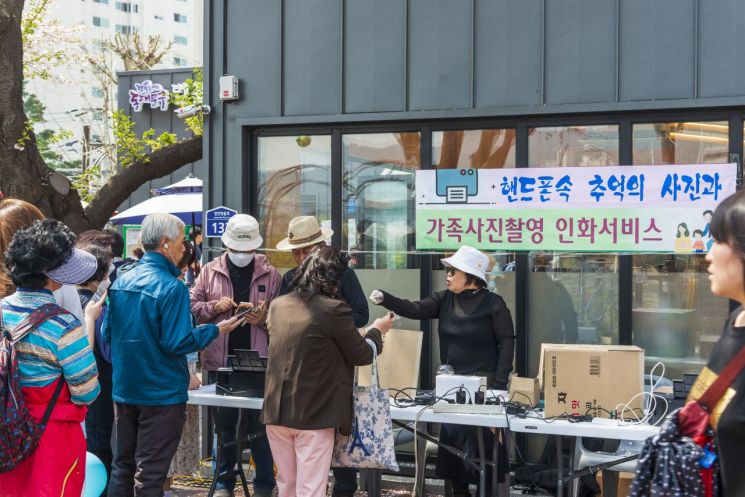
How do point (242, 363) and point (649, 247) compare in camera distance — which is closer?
point (242, 363)

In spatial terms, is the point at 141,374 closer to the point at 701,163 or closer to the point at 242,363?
the point at 242,363

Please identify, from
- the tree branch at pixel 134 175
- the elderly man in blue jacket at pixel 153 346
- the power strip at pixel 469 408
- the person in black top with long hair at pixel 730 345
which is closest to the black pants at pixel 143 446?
the elderly man in blue jacket at pixel 153 346

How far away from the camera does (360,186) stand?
6.72 meters

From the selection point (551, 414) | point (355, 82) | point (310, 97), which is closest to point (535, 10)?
point (355, 82)

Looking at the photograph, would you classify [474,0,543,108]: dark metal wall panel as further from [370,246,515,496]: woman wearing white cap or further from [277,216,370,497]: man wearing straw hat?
[277,216,370,497]: man wearing straw hat

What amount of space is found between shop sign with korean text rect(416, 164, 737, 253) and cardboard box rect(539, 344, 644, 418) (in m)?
1.34

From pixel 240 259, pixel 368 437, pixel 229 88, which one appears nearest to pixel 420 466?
pixel 368 437

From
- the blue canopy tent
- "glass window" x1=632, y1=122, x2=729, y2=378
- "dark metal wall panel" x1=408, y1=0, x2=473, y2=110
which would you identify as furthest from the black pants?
the blue canopy tent

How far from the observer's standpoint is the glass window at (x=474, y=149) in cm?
632

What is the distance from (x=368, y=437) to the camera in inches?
184

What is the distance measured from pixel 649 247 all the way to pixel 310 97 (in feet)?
9.49

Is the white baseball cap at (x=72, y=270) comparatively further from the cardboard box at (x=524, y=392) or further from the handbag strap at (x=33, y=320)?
the cardboard box at (x=524, y=392)

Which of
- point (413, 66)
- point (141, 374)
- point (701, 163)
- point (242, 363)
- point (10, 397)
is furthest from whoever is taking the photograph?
point (413, 66)

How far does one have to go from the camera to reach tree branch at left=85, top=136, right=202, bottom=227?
30.6 ft
